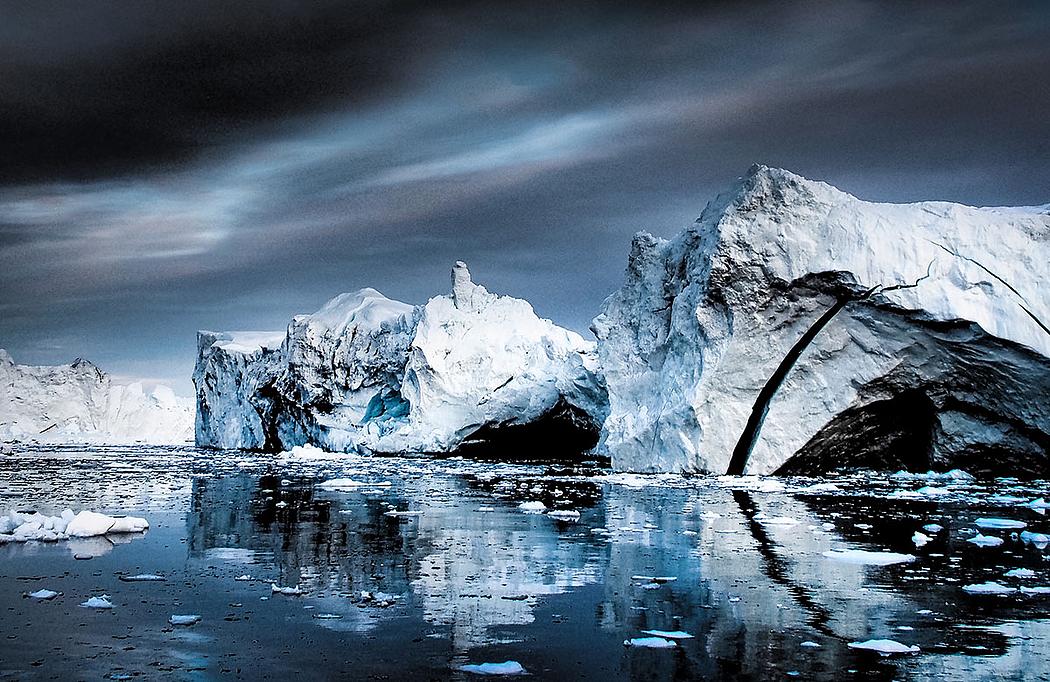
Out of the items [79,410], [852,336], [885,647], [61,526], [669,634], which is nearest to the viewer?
[885,647]

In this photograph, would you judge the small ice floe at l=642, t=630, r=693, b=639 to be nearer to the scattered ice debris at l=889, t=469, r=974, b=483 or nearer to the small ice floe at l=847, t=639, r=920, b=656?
the small ice floe at l=847, t=639, r=920, b=656

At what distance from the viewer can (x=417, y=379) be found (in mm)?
32750

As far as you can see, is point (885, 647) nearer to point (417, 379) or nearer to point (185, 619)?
point (185, 619)

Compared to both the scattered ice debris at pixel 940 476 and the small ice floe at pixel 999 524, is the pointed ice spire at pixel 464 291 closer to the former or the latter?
the scattered ice debris at pixel 940 476

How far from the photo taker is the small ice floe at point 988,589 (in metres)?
5.50

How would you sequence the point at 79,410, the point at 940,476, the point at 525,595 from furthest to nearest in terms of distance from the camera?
the point at 79,410
the point at 940,476
the point at 525,595

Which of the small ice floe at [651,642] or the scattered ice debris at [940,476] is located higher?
the scattered ice debris at [940,476]

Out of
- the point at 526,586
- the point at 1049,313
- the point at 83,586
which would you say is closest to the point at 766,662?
the point at 526,586

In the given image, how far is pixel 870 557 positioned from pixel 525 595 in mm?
3018

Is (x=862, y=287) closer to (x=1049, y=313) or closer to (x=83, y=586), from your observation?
(x=1049, y=313)

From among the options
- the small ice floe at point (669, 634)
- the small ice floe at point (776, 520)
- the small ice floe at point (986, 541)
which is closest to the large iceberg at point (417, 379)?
the small ice floe at point (776, 520)

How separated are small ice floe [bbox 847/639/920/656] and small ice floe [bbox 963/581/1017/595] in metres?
1.74

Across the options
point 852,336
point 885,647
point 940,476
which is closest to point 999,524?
point 885,647

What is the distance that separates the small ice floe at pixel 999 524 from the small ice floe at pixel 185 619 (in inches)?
305
